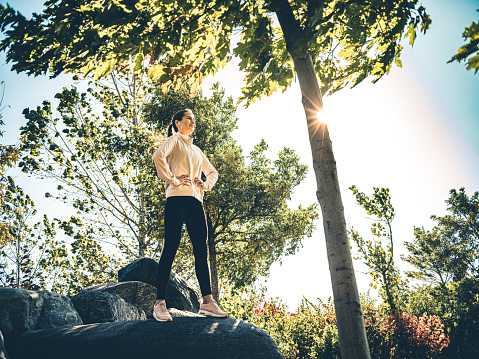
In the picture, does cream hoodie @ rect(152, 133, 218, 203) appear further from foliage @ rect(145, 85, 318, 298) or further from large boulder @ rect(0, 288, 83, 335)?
foliage @ rect(145, 85, 318, 298)

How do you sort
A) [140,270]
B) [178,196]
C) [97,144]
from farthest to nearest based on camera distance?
[97,144] → [140,270] → [178,196]

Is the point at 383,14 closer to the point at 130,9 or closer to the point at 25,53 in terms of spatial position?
the point at 130,9

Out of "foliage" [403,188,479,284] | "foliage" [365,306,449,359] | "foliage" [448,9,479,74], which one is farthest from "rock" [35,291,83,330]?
"foliage" [403,188,479,284]

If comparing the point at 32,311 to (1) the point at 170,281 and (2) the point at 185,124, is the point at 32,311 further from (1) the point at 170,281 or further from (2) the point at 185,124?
(2) the point at 185,124

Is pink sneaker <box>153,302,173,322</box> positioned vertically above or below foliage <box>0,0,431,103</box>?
below

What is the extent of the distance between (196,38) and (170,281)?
528 centimetres

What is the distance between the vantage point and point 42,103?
1274 centimetres

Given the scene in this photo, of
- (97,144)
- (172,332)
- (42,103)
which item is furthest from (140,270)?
(42,103)

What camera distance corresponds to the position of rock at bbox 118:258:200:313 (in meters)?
7.09

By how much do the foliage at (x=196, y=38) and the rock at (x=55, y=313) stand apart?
3428 mm

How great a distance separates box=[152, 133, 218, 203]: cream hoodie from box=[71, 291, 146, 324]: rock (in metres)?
2.94

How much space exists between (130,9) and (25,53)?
4.13 ft

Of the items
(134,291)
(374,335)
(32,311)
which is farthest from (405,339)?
(32,311)

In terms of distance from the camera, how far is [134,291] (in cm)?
668
